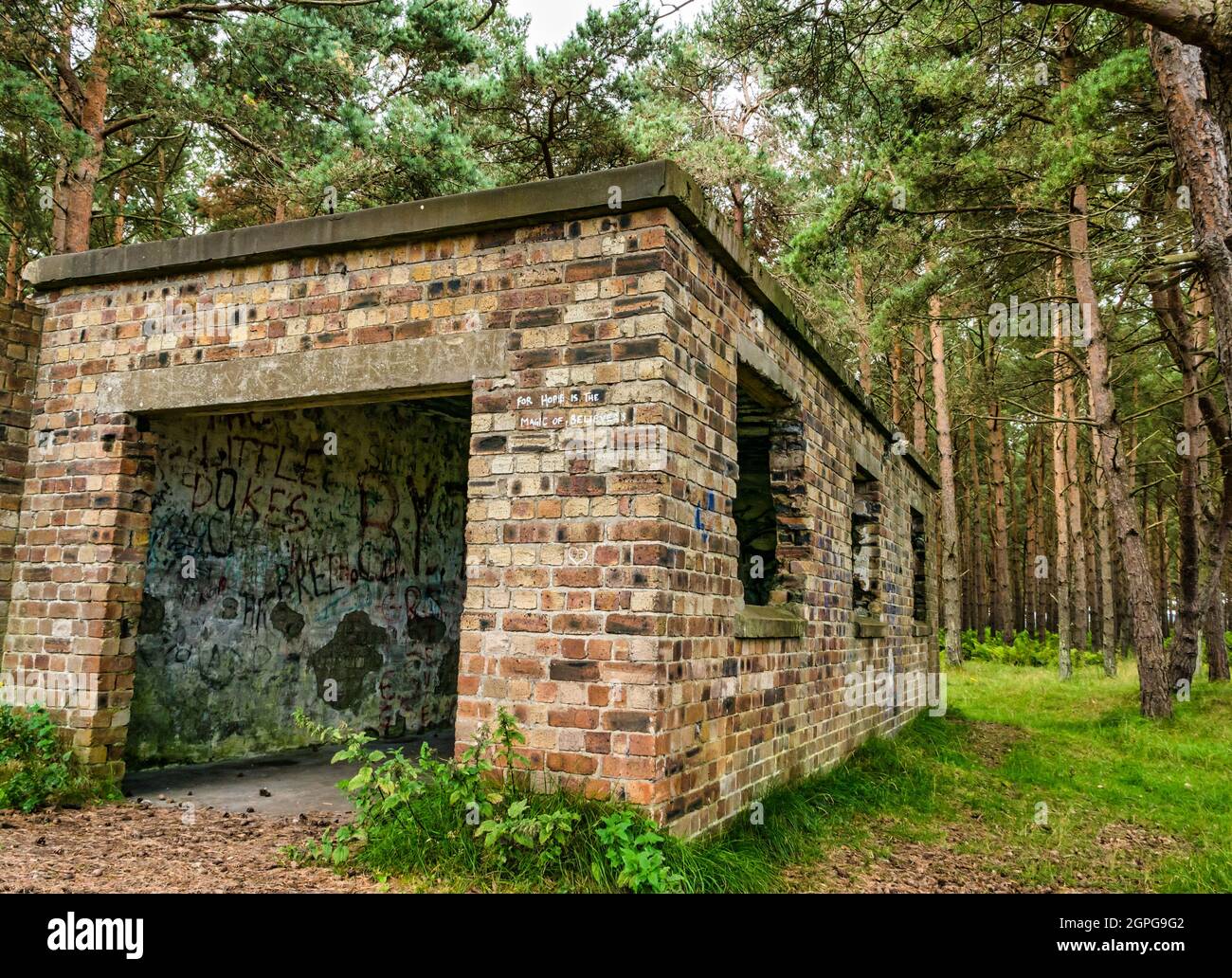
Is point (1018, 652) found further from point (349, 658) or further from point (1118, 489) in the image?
point (349, 658)

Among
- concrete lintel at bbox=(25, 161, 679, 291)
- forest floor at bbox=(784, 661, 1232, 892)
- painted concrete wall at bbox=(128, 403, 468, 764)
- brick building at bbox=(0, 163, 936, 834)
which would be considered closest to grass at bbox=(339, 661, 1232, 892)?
forest floor at bbox=(784, 661, 1232, 892)

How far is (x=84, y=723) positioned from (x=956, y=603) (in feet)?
53.5

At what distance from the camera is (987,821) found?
21.0 ft

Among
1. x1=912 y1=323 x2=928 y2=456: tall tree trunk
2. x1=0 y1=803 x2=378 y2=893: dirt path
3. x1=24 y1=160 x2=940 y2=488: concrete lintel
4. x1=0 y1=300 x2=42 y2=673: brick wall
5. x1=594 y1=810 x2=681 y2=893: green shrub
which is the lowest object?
x1=0 y1=803 x2=378 y2=893: dirt path

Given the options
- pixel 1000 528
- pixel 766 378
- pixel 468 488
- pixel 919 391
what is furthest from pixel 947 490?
pixel 468 488

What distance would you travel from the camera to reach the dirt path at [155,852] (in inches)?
Result: 155

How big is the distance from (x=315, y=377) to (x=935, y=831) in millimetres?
5102

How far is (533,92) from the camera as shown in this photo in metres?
12.6

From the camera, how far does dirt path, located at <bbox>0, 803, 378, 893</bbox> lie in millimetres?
3928

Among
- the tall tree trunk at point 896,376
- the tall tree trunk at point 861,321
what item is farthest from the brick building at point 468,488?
the tall tree trunk at point 896,376

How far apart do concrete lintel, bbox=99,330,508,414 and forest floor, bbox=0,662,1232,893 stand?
8.13 ft

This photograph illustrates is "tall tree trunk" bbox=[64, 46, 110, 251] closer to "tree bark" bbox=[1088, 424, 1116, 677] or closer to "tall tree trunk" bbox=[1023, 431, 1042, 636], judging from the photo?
"tree bark" bbox=[1088, 424, 1116, 677]
